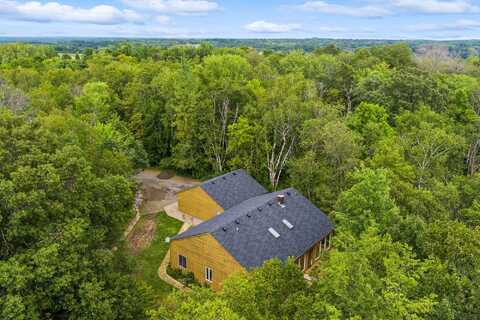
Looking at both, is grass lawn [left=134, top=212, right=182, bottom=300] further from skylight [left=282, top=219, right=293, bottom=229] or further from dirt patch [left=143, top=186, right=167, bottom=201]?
skylight [left=282, top=219, right=293, bottom=229]

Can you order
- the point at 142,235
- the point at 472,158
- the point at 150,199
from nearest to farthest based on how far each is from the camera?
the point at 142,235 < the point at 150,199 < the point at 472,158

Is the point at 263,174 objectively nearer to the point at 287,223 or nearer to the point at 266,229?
the point at 287,223

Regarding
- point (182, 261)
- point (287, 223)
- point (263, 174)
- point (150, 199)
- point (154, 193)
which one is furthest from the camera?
point (263, 174)

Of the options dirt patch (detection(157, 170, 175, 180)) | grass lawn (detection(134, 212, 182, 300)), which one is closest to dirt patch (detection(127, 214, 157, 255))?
grass lawn (detection(134, 212, 182, 300))

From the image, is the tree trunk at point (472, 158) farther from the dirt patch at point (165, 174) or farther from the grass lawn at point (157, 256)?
the dirt patch at point (165, 174)

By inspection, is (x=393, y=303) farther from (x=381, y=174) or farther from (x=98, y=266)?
(x=98, y=266)

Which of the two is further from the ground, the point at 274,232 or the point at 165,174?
the point at 274,232

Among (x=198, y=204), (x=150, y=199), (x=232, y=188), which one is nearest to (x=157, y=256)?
(x=198, y=204)
